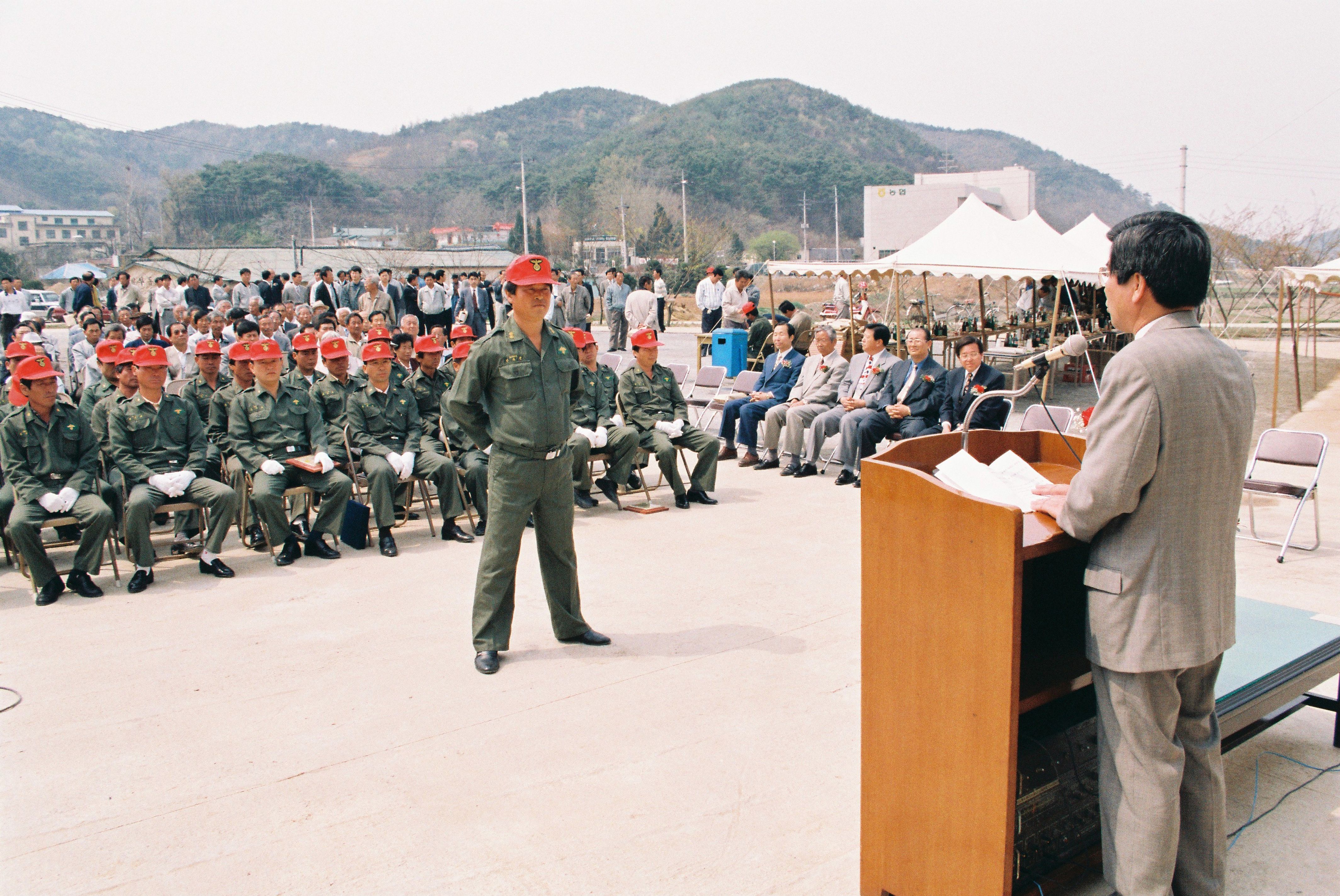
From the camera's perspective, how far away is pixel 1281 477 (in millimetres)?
8852

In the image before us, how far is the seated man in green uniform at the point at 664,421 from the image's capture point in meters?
8.32

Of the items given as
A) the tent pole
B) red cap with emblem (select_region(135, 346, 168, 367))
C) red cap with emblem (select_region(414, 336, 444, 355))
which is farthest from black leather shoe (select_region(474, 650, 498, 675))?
the tent pole

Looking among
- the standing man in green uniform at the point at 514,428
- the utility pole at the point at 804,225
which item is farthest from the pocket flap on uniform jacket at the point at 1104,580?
the utility pole at the point at 804,225

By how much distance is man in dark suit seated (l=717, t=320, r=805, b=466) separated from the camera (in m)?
10.2

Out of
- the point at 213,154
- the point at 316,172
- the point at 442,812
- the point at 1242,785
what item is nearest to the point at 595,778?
the point at 442,812

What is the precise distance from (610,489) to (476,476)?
1349 mm

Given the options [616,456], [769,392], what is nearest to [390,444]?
[616,456]

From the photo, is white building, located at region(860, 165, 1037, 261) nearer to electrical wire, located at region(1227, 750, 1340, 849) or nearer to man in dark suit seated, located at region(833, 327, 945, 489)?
man in dark suit seated, located at region(833, 327, 945, 489)

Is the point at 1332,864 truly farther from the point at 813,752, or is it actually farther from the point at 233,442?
the point at 233,442

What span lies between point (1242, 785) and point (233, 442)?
660 cm

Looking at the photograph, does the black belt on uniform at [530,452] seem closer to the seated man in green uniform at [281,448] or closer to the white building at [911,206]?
the seated man in green uniform at [281,448]

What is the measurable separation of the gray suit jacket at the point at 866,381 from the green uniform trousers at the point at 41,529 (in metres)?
6.60

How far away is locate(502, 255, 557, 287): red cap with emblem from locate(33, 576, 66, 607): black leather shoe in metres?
3.78

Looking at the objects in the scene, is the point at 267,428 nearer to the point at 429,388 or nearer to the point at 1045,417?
the point at 429,388
